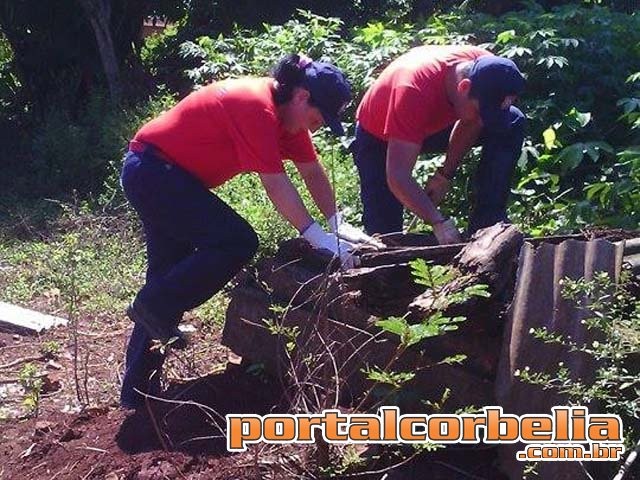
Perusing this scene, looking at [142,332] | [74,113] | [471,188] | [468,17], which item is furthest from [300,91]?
[74,113]

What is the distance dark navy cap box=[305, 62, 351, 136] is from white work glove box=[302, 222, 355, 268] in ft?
1.27

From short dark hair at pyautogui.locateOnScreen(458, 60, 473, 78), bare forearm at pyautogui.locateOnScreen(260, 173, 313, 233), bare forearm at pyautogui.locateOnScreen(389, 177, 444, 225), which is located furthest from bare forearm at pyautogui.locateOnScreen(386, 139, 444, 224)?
bare forearm at pyautogui.locateOnScreen(260, 173, 313, 233)

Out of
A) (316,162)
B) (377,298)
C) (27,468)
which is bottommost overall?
(27,468)

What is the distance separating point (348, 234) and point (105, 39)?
8.86 metres

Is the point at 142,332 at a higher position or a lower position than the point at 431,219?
lower

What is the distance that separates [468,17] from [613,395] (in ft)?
20.5

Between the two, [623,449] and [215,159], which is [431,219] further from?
[623,449]

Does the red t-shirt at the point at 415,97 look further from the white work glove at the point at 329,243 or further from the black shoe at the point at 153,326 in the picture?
the black shoe at the point at 153,326

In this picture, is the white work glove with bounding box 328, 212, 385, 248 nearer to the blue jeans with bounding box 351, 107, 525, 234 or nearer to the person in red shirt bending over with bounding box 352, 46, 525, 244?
the person in red shirt bending over with bounding box 352, 46, 525, 244

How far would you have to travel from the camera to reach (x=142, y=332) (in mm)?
4270

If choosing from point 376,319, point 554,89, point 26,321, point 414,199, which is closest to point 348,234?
point 414,199

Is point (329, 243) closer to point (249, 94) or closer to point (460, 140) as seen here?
point (249, 94)

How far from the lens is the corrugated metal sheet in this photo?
3.28 meters

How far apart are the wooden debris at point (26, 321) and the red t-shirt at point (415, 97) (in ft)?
8.19
